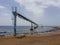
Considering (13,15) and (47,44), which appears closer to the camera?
(47,44)

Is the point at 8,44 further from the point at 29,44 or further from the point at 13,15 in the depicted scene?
the point at 13,15

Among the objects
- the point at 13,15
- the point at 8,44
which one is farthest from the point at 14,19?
the point at 8,44

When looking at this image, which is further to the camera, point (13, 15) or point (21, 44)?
point (13, 15)

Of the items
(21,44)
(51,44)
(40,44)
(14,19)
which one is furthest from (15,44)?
(14,19)

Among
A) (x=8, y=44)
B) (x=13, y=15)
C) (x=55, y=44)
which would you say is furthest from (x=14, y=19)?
(x=55, y=44)

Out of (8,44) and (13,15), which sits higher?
(13,15)

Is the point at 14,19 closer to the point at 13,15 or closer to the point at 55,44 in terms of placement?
the point at 13,15

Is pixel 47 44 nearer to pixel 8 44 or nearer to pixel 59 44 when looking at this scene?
pixel 59 44

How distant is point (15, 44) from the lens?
16188 millimetres

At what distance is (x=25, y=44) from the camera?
632 inches

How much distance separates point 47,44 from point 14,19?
1477cm

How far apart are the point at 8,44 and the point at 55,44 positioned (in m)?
4.86

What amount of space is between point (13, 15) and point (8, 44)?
14.0 m

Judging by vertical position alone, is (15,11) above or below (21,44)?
above
